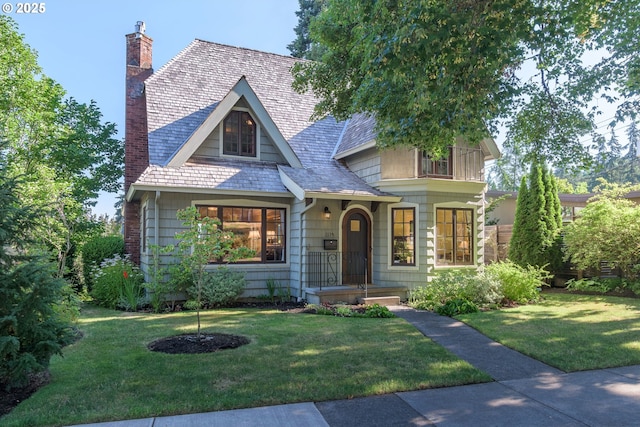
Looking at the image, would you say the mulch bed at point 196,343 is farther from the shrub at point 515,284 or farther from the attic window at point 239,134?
the shrub at point 515,284

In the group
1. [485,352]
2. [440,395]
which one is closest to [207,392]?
[440,395]

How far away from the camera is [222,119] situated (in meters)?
11.4

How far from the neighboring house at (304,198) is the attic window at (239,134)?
29mm

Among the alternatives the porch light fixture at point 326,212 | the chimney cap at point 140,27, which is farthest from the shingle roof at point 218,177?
the chimney cap at point 140,27

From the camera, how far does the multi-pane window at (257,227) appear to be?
441 inches

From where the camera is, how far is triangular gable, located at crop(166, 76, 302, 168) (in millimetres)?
10922

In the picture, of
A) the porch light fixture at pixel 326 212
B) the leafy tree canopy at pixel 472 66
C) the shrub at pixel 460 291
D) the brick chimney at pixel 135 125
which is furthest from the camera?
the brick chimney at pixel 135 125

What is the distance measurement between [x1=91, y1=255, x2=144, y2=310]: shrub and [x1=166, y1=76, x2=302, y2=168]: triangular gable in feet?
10.3

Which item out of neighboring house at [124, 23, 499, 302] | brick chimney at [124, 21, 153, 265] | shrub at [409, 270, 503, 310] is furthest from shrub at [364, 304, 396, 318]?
brick chimney at [124, 21, 153, 265]

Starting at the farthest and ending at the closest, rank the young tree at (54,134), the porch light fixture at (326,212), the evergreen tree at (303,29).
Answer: the evergreen tree at (303,29), the young tree at (54,134), the porch light fixture at (326,212)

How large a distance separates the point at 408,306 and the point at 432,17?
7.13 m

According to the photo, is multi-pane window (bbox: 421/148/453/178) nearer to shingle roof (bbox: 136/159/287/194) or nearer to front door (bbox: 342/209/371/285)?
front door (bbox: 342/209/371/285)

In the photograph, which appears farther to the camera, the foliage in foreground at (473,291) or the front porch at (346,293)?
the front porch at (346,293)

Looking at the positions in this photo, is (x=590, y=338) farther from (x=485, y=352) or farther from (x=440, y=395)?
(x=440, y=395)
